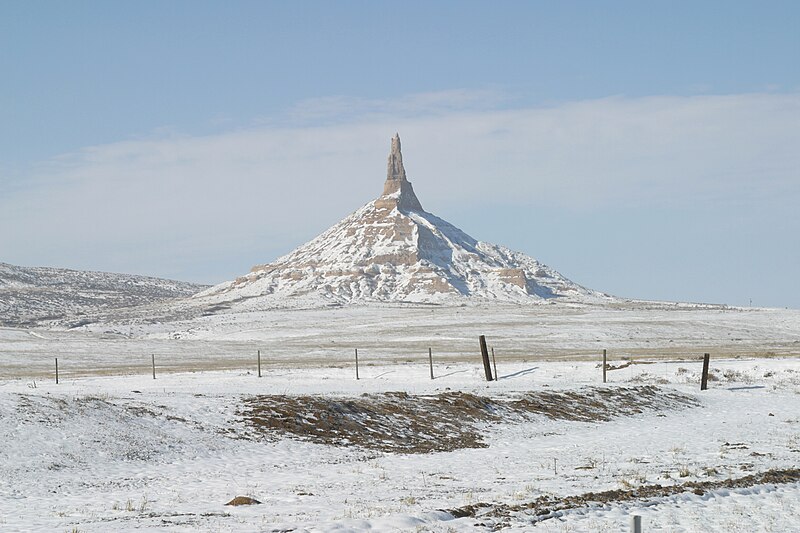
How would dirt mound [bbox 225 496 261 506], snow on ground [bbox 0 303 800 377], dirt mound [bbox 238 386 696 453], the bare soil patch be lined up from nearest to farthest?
the bare soil patch < dirt mound [bbox 225 496 261 506] < dirt mound [bbox 238 386 696 453] < snow on ground [bbox 0 303 800 377]

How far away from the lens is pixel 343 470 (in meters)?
22.3

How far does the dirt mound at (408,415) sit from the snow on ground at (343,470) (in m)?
0.74

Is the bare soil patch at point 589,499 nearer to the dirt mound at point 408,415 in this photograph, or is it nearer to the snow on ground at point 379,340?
the dirt mound at point 408,415

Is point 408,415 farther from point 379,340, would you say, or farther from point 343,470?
point 379,340

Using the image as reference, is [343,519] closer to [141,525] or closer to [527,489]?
[141,525]

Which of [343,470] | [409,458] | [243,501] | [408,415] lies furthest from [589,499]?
[408,415]

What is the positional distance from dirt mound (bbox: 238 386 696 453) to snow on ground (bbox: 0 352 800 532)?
74 cm

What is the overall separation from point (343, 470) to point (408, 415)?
28.1 ft

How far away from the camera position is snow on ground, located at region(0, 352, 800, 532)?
1552 cm

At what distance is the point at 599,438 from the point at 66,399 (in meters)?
16.2

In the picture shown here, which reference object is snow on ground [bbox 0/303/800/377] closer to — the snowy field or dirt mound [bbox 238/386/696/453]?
the snowy field

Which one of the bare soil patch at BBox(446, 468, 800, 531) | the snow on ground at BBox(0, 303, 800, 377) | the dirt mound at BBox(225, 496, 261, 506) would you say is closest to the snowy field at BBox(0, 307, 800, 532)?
the bare soil patch at BBox(446, 468, 800, 531)

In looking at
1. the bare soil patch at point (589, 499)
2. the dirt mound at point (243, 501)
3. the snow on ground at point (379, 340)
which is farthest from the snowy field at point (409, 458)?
the snow on ground at point (379, 340)

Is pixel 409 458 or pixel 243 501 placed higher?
pixel 243 501
